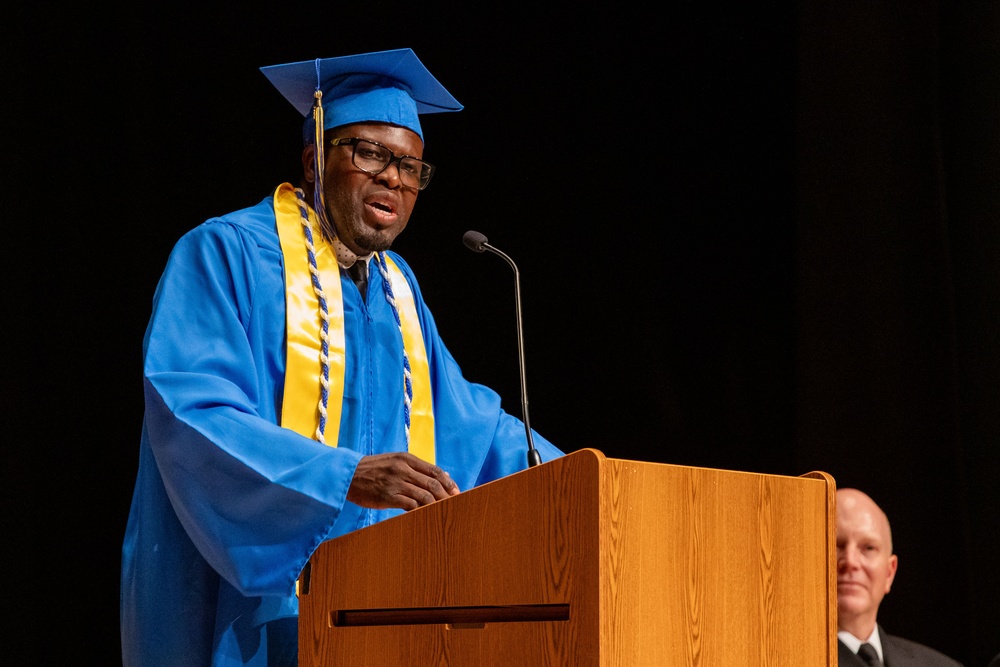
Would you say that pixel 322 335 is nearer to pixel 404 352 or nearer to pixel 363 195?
pixel 404 352

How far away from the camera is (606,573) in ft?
4.28

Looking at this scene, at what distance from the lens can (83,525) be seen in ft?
10.2

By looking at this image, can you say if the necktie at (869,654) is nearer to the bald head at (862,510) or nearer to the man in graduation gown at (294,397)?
the bald head at (862,510)

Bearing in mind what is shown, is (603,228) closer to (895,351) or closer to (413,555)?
(895,351)

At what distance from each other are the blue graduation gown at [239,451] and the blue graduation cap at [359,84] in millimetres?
253

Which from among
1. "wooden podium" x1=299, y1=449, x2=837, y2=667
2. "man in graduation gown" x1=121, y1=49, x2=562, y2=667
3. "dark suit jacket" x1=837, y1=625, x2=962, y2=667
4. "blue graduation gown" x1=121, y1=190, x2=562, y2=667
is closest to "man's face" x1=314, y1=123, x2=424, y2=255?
"man in graduation gown" x1=121, y1=49, x2=562, y2=667

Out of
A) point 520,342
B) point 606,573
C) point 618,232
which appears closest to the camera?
point 606,573

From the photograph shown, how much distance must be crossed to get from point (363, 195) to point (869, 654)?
160 centimetres

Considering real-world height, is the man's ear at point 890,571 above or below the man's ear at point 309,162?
below

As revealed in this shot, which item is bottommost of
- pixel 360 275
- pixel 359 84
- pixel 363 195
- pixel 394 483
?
pixel 394 483

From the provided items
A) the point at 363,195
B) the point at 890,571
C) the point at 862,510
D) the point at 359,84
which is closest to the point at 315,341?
the point at 363,195

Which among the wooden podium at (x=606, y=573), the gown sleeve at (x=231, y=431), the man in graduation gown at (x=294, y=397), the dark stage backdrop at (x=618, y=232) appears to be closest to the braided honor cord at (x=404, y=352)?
the man in graduation gown at (x=294, y=397)

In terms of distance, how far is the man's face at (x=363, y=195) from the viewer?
2.47 m

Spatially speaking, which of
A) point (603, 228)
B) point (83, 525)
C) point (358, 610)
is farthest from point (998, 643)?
point (83, 525)
